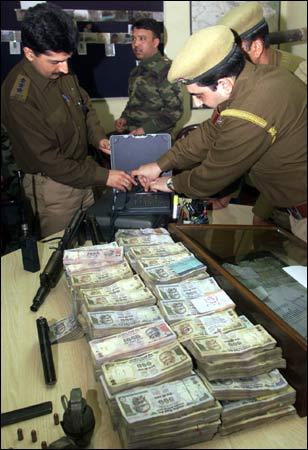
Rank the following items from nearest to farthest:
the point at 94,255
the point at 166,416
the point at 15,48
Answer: the point at 166,416 < the point at 94,255 < the point at 15,48

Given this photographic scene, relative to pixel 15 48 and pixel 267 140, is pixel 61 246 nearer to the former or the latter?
pixel 267 140

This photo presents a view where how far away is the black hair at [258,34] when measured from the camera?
5.32 feet

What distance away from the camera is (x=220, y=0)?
8.51 ft

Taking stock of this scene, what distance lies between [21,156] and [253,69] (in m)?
1.29

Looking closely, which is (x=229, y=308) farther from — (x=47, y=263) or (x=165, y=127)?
(x=165, y=127)

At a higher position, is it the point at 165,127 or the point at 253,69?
the point at 253,69

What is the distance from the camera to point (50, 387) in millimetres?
1056

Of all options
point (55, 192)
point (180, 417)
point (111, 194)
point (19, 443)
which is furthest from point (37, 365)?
point (55, 192)

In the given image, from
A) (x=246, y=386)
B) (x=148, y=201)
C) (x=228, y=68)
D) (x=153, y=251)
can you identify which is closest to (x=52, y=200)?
(x=148, y=201)

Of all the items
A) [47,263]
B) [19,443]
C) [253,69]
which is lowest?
[19,443]

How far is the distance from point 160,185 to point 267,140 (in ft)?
2.24

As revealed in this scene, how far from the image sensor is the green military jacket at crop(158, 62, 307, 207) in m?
1.09

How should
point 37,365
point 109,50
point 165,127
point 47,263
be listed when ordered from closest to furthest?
point 37,365 → point 47,263 → point 165,127 → point 109,50

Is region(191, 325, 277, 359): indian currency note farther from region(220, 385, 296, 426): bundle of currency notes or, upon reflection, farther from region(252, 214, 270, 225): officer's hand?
region(252, 214, 270, 225): officer's hand
